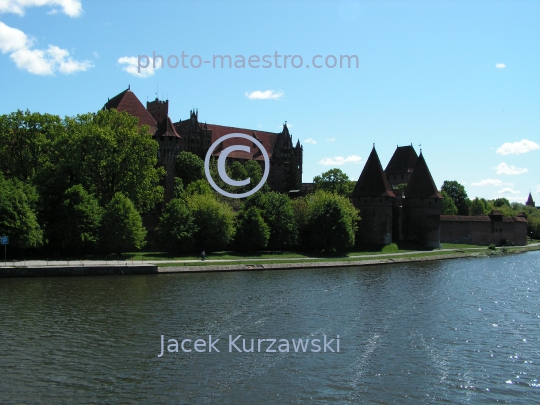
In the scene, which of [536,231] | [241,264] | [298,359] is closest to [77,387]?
[298,359]

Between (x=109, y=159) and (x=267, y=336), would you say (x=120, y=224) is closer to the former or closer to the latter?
(x=109, y=159)

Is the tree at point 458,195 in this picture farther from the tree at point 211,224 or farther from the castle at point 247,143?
the tree at point 211,224

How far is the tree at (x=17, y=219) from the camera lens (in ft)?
118

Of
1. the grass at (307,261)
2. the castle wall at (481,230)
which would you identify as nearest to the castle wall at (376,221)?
the grass at (307,261)

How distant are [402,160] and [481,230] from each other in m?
20.7

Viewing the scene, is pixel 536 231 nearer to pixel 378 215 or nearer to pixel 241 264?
pixel 378 215

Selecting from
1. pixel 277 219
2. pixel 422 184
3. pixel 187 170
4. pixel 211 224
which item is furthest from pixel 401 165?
pixel 211 224

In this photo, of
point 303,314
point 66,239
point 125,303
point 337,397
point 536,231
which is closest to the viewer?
point 337,397

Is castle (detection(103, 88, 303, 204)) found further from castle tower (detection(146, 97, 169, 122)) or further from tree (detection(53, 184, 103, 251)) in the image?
tree (detection(53, 184, 103, 251))

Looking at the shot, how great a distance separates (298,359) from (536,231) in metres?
89.2

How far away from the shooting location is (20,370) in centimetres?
1527

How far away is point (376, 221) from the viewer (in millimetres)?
58875

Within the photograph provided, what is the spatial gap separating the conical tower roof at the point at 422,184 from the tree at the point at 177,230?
3054 centimetres

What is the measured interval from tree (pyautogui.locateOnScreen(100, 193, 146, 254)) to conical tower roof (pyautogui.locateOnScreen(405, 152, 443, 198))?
3558 centimetres
